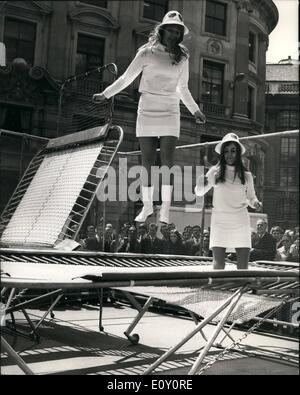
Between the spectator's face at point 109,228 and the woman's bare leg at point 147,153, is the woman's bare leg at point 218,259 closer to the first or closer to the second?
the woman's bare leg at point 147,153

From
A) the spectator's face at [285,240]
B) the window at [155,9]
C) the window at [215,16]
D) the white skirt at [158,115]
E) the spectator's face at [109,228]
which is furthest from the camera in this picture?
the spectator's face at [109,228]

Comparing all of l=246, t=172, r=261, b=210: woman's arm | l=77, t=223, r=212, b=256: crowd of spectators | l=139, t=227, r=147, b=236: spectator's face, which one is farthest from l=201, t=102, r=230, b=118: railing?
l=139, t=227, r=147, b=236: spectator's face

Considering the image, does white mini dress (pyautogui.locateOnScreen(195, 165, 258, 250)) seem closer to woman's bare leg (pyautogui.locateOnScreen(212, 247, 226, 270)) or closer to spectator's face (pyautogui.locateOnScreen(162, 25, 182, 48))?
woman's bare leg (pyautogui.locateOnScreen(212, 247, 226, 270))

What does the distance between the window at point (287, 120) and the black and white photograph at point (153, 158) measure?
0.01m

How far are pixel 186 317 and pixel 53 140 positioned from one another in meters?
3.39

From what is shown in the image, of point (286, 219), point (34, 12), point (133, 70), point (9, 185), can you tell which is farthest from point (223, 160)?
point (9, 185)

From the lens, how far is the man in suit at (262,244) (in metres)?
4.29

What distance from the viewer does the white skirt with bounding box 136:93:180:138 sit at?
304 centimetres

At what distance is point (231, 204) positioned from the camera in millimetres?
3016

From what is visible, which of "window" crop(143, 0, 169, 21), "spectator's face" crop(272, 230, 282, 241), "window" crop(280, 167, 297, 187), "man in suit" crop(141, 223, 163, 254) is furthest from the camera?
"man in suit" crop(141, 223, 163, 254)

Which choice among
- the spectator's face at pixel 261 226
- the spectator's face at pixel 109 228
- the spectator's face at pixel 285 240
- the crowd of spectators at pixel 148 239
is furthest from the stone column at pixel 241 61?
the spectator's face at pixel 109 228

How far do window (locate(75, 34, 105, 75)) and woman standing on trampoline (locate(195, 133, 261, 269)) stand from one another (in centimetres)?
88

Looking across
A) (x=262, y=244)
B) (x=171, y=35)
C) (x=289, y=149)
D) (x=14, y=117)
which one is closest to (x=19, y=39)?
(x=14, y=117)

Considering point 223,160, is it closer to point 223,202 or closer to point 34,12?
point 223,202
